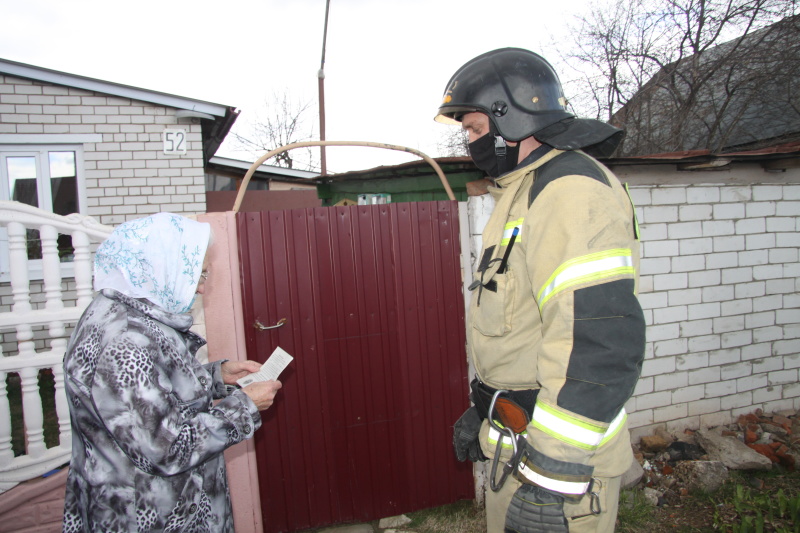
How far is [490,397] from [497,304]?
1.26 feet

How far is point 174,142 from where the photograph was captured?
274 inches

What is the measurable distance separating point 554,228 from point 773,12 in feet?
36.1

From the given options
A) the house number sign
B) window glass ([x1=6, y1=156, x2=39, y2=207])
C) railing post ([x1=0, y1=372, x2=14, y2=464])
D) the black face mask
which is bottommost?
railing post ([x1=0, y1=372, x2=14, y2=464])

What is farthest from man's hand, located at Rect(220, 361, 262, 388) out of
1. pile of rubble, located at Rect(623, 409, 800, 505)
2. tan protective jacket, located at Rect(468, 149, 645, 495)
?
pile of rubble, located at Rect(623, 409, 800, 505)

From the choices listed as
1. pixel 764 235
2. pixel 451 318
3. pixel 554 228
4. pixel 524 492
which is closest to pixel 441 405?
pixel 451 318

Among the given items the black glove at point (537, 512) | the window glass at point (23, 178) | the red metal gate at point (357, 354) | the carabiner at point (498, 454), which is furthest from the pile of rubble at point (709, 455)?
the window glass at point (23, 178)

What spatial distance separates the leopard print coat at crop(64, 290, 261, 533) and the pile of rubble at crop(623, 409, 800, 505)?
10.7ft

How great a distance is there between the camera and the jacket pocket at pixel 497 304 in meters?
1.51

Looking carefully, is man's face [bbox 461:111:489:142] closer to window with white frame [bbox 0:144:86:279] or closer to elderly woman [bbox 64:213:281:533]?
elderly woman [bbox 64:213:281:533]

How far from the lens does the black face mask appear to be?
5.55 ft

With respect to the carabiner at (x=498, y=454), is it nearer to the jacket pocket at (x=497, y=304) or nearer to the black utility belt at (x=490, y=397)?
the black utility belt at (x=490, y=397)

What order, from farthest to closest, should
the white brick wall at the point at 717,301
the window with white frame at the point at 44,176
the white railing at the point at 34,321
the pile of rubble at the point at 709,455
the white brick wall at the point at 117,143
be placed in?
the window with white frame at the point at 44,176, the white brick wall at the point at 117,143, the white brick wall at the point at 717,301, the pile of rubble at the point at 709,455, the white railing at the point at 34,321

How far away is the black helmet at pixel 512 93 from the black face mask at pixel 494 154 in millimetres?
42

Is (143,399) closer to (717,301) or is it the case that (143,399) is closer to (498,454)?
(498,454)
